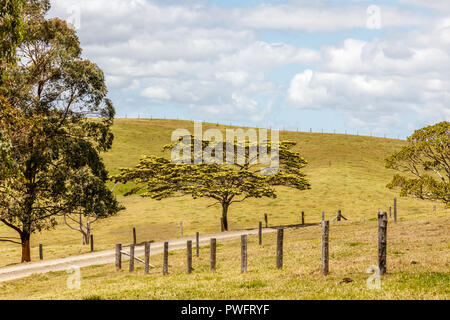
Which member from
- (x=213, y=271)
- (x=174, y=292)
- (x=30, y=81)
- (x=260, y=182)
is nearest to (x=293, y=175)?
(x=260, y=182)

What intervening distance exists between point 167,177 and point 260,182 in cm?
1154

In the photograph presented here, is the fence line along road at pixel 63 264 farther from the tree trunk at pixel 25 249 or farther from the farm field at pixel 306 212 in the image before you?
the farm field at pixel 306 212

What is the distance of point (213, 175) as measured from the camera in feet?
195

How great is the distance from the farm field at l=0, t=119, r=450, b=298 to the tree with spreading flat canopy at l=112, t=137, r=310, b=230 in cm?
624

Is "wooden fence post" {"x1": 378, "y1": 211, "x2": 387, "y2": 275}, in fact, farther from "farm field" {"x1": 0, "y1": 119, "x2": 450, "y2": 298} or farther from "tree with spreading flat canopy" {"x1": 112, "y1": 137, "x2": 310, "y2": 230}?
"tree with spreading flat canopy" {"x1": 112, "y1": 137, "x2": 310, "y2": 230}

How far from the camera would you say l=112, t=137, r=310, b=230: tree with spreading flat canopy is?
59.9 meters

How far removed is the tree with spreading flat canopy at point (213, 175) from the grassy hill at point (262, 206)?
639cm

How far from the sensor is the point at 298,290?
13953mm

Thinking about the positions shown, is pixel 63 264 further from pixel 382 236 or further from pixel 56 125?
pixel 382 236

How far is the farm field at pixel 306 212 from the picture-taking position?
70.9 feet

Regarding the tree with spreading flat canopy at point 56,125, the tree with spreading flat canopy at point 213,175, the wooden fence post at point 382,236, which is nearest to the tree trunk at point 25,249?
the tree with spreading flat canopy at point 56,125

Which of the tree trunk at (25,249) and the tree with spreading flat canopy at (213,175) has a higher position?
the tree with spreading flat canopy at (213,175)

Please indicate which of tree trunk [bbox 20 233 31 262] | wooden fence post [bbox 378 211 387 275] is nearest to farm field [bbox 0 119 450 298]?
wooden fence post [bbox 378 211 387 275]
